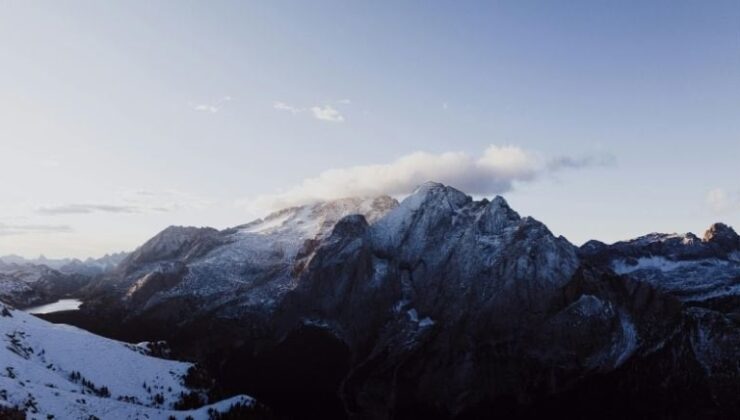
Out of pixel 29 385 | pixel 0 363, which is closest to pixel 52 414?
pixel 29 385

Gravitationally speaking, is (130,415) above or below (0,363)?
below

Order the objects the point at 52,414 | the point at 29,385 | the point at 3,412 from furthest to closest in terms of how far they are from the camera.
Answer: the point at 29,385, the point at 52,414, the point at 3,412

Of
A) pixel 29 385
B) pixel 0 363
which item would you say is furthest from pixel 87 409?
pixel 0 363

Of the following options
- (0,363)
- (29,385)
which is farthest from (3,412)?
(0,363)

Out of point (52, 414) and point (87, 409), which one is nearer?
point (52, 414)

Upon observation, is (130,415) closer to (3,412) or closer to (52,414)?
(52,414)

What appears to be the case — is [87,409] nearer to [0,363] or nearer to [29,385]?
[29,385]

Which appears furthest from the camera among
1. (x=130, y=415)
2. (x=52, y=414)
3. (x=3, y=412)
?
(x=130, y=415)

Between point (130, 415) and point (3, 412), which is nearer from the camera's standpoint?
point (3, 412)

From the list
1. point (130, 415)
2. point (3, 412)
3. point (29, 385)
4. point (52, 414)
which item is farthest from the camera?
point (130, 415)
